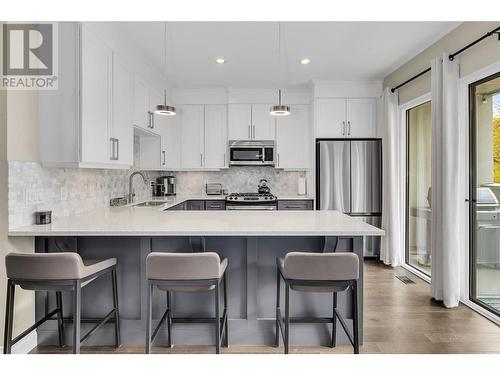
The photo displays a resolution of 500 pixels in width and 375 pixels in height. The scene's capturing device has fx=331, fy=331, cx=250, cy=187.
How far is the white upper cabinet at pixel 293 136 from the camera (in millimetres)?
5293

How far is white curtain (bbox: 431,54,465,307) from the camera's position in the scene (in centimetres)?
310

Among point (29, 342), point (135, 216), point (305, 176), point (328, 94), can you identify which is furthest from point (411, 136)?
point (29, 342)

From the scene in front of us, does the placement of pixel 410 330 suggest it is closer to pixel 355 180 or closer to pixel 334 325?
pixel 334 325

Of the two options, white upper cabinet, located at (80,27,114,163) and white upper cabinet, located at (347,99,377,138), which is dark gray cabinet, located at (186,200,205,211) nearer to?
white upper cabinet, located at (80,27,114,163)

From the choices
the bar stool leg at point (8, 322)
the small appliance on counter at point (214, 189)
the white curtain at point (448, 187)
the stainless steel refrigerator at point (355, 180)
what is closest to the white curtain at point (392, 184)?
the stainless steel refrigerator at point (355, 180)

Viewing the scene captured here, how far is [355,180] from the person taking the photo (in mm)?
4797

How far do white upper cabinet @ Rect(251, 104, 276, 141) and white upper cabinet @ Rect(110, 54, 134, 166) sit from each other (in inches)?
87.4

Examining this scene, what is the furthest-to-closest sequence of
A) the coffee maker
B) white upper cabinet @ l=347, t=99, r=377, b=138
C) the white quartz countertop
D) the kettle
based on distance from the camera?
1. the kettle
2. the coffee maker
3. white upper cabinet @ l=347, t=99, r=377, b=138
4. the white quartz countertop

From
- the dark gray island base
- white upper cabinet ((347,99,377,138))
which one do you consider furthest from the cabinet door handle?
white upper cabinet ((347,99,377,138))

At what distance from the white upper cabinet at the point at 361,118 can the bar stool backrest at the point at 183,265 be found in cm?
369

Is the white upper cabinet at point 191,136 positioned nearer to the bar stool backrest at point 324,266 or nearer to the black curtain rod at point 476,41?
the black curtain rod at point 476,41

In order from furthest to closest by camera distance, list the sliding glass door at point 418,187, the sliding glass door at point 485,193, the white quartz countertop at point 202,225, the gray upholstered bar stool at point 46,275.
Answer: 1. the sliding glass door at point 418,187
2. the sliding glass door at point 485,193
3. the white quartz countertop at point 202,225
4. the gray upholstered bar stool at point 46,275

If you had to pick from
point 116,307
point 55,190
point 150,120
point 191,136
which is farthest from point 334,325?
point 191,136

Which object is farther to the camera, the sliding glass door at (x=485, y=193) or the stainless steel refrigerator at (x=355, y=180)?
the stainless steel refrigerator at (x=355, y=180)
